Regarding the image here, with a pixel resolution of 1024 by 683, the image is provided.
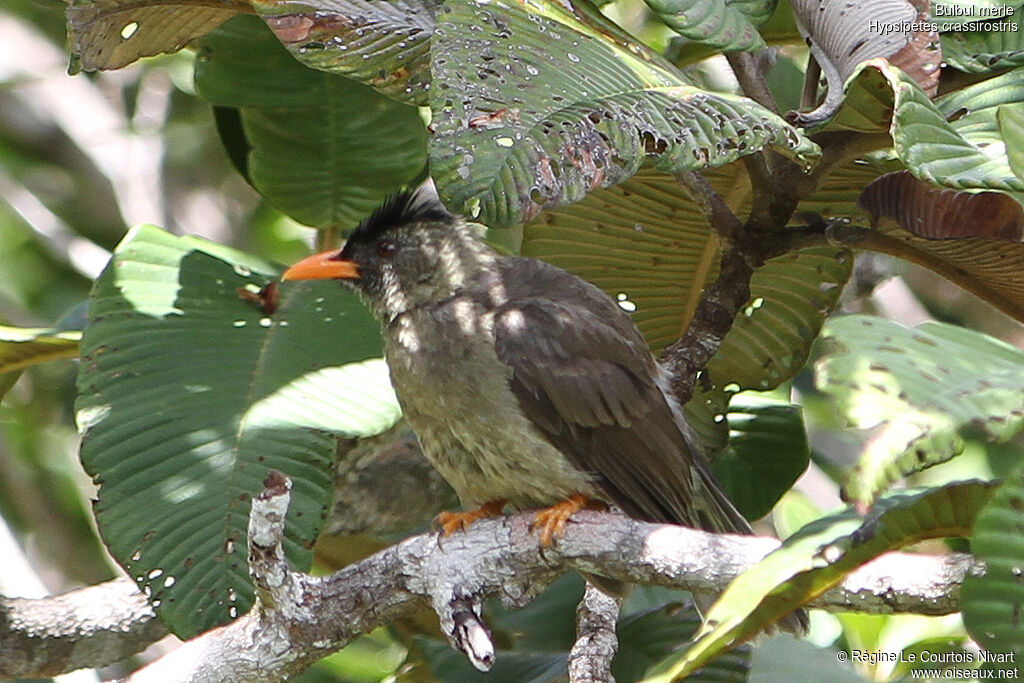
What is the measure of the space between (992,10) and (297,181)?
1.69 m

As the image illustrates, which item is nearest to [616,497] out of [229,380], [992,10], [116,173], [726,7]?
[229,380]

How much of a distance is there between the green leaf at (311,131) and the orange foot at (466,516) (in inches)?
36.2

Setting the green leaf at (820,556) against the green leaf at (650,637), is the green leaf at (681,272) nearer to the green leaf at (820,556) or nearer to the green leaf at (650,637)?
the green leaf at (650,637)

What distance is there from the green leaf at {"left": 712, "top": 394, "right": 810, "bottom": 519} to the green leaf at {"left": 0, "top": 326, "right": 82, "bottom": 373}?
156 cm

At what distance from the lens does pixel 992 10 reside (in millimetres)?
2527

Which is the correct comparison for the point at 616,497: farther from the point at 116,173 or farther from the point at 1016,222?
the point at 116,173

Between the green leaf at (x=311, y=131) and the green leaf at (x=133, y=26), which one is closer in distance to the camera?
the green leaf at (x=133, y=26)

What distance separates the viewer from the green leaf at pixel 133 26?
96.3 inches

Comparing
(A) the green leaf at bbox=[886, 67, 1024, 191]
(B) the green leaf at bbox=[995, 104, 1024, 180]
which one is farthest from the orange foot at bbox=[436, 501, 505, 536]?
(B) the green leaf at bbox=[995, 104, 1024, 180]

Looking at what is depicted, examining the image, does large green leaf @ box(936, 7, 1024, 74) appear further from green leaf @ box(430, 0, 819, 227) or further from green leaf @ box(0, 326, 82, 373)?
green leaf @ box(0, 326, 82, 373)

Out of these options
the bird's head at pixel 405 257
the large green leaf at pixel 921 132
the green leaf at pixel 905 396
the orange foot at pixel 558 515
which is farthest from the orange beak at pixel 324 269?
the green leaf at pixel 905 396

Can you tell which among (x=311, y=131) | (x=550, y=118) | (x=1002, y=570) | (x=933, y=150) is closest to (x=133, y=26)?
(x=311, y=131)

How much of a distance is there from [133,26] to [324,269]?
681mm

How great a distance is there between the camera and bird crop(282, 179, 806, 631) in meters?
2.61
